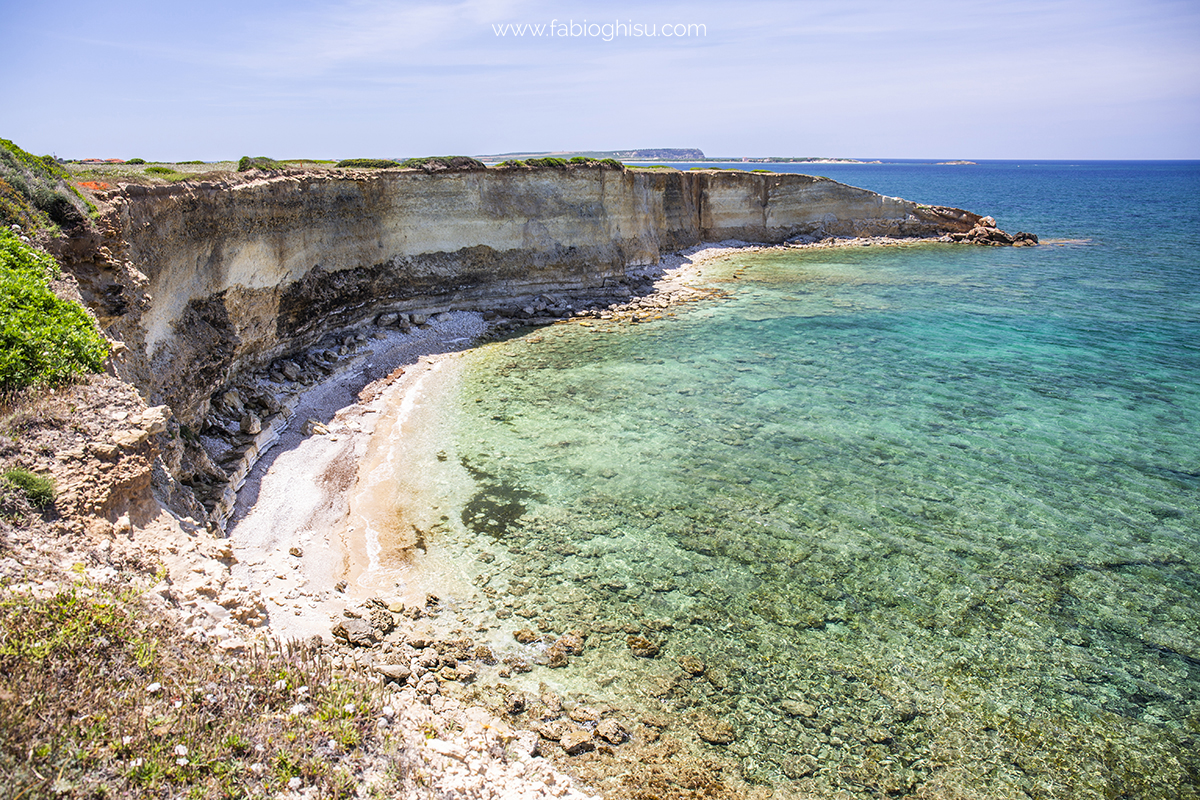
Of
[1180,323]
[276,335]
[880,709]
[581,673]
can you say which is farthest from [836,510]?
[1180,323]

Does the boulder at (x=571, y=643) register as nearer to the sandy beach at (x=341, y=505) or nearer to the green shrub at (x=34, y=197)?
the sandy beach at (x=341, y=505)

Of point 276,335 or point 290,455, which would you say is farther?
point 276,335

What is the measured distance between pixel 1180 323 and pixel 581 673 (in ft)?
118

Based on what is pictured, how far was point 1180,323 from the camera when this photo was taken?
31.2 metres

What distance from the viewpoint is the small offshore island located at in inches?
292

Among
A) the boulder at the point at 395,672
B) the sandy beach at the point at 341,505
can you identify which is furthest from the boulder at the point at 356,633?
the boulder at the point at 395,672

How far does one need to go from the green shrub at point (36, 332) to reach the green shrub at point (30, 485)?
2.00 metres

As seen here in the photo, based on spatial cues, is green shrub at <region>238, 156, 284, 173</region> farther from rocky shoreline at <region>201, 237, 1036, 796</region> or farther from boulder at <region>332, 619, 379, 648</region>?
boulder at <region>332, 619, 379, 648</region>

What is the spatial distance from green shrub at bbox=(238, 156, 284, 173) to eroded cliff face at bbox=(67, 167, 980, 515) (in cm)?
89

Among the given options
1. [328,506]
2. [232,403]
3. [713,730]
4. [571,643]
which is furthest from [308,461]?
[713,730]

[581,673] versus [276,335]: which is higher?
[276,335]

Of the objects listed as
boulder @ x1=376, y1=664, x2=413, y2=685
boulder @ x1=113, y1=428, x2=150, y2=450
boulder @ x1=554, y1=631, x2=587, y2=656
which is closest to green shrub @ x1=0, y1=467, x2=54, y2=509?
boulder @ x1=113, y1=428, x2=150, y2=450

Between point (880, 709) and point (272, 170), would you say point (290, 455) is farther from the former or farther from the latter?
point (880, 709)

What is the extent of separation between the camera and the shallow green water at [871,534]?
9.73m
